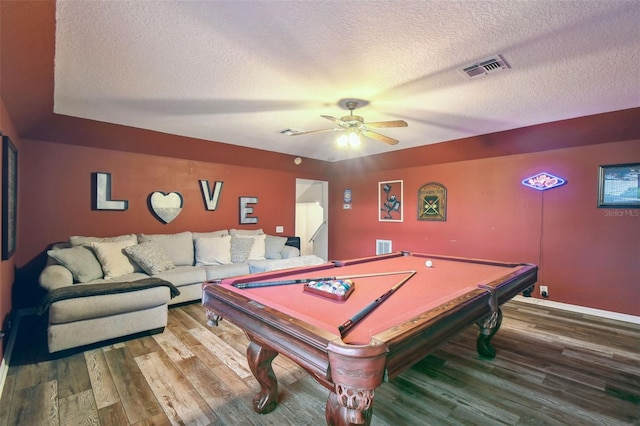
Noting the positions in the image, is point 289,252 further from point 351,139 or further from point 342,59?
point 342,59

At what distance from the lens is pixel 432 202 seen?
208 inches

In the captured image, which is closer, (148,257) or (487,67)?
(487,67)

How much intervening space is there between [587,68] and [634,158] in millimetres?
2065

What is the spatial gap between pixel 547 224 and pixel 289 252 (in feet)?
12.7

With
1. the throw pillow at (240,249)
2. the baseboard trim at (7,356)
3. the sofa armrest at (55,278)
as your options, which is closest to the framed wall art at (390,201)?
the throw pillow at (240,249)

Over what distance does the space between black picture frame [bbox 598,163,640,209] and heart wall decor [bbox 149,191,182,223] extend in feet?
19.1

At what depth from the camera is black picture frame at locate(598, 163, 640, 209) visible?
3496 mm

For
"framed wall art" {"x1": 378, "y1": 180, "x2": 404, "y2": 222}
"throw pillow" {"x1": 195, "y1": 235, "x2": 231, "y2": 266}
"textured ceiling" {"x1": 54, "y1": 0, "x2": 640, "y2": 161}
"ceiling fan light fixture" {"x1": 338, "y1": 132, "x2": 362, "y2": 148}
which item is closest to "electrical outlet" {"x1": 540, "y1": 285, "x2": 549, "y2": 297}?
"textured ceiling" {"x1": 54, "y1": 0, "x2": 640, "y2": 161}

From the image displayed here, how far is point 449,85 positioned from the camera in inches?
103

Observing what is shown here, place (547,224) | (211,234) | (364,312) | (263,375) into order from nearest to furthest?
(364,312), (263,375), (547,224), (211,234)

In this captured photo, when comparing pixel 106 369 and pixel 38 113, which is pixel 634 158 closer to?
pixel 106 369

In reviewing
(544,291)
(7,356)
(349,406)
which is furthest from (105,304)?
(544,291)

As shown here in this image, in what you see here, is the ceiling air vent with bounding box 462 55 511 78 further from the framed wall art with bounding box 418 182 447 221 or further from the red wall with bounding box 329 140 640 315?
the framed wall art with bounding box 418 182 447 221

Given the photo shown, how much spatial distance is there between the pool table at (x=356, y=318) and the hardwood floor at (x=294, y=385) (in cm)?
26
